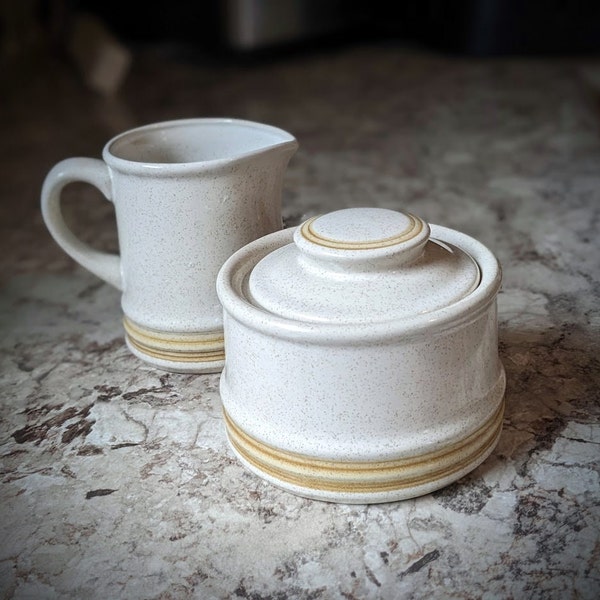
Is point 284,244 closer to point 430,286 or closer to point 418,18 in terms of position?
point 430,286


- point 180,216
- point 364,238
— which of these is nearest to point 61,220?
point 180,216

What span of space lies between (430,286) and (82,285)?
0.62 m

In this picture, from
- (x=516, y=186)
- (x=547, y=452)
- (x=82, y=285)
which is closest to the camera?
(x=547, y=452)

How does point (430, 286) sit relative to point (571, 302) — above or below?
above

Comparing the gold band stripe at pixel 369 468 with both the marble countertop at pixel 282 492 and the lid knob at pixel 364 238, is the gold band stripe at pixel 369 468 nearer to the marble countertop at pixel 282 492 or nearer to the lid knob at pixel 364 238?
the marble countertop at pixel 282 492

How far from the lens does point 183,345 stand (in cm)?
89

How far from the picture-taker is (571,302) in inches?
41.0

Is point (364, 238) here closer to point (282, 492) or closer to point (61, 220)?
point (282, 492)

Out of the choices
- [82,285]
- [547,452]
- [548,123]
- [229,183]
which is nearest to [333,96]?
[548,123]

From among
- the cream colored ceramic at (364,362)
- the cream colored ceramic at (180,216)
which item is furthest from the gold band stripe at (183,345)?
the cream colored ceramic at (364,362)

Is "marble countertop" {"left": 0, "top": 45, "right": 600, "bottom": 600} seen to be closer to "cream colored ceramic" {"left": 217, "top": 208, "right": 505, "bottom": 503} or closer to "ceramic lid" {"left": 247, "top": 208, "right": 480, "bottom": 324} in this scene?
"cream colored ceramic" {"left": 217, "top": 208, "right": 505, "bottom": 503}

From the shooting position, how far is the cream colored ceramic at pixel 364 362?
657 millimetres

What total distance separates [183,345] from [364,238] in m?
0.27

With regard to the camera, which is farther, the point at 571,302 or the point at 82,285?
the point at 82,285
